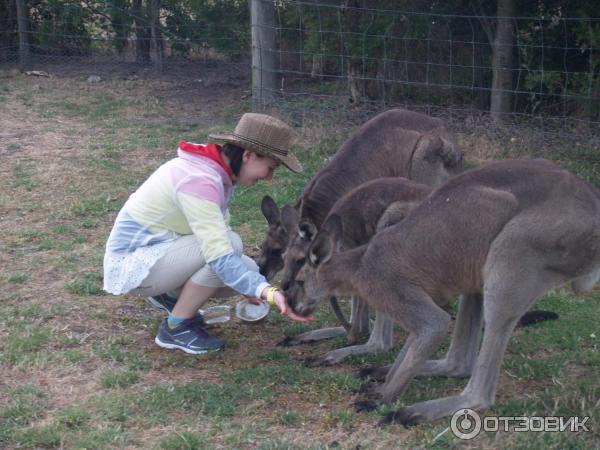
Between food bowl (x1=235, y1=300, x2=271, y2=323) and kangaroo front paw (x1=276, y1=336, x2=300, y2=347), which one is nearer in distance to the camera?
kangaroo front paw (x1=276, y1=336, x2=300, y2=347)

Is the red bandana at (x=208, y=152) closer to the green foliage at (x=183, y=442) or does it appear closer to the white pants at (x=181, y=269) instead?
the white pants at (x=181, y=269)

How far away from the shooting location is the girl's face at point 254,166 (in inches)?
158

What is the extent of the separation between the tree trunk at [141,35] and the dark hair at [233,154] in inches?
290

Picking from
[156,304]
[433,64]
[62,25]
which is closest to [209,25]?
[62,25]

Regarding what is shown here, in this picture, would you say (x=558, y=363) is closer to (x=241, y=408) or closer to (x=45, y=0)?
(x=241, y=408)

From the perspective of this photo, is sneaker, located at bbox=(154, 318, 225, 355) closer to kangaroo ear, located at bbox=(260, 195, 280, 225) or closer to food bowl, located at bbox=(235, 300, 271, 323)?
food bowl, located at bbox=(235, 300, 271, 323)

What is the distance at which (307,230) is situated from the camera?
165 inches

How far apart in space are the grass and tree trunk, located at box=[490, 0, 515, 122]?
1341 millimetres

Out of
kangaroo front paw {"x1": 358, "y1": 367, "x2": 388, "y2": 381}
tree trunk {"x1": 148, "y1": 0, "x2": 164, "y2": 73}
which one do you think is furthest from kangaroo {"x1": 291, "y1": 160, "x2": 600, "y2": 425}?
tree trunk {"x1": 148, "y1": 0, "x2": 164, "y2": 73}

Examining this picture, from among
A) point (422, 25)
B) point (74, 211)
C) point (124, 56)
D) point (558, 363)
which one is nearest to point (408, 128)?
point (558, 363)

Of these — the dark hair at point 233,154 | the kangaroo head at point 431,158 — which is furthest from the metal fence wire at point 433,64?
the dark hair at point 233,154

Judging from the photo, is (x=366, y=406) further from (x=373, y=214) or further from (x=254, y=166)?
(x=254, y=166)

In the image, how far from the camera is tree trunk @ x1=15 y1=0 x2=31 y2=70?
36.0 ft

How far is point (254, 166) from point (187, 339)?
900mm
